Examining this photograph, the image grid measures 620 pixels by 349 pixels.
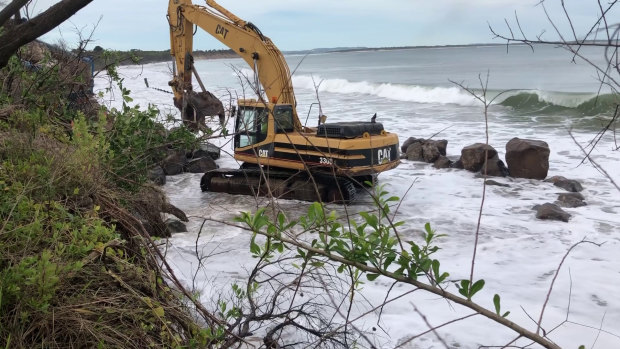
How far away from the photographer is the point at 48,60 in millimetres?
6922

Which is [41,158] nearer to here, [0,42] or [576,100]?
[0,42]

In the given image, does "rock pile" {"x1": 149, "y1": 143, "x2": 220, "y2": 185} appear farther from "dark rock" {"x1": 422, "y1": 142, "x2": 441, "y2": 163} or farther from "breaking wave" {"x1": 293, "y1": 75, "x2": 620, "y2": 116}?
"breaking wave" {"x1": 293, "y1": 75, "x2": 620, "y2": 116}

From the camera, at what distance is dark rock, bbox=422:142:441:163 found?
52.7ft

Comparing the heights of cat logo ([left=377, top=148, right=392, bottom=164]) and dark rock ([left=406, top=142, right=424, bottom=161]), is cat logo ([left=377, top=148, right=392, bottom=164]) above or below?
above

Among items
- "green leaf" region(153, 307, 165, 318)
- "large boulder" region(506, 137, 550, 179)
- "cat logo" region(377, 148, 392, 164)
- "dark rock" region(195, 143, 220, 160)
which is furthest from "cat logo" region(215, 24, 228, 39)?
"green leaf" region(153, 307, 165, 318)

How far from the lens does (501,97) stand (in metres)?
31.0

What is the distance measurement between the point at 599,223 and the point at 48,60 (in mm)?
8440

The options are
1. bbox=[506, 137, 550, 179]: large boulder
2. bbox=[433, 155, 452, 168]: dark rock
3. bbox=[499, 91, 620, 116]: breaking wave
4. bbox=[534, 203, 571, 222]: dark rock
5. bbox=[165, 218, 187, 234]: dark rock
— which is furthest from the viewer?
bbox=[499, 91, 620, 116]: breaking wave

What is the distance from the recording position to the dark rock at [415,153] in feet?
54.1

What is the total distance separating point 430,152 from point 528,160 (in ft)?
9.12

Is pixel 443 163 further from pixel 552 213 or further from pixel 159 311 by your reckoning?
pixel 159 311

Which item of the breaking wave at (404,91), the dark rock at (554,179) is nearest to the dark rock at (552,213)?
the dark rock at (554,179)

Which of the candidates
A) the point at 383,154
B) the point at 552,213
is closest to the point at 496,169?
the point at 552,213

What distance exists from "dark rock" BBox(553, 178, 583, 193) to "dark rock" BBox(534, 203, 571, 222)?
2.22m
